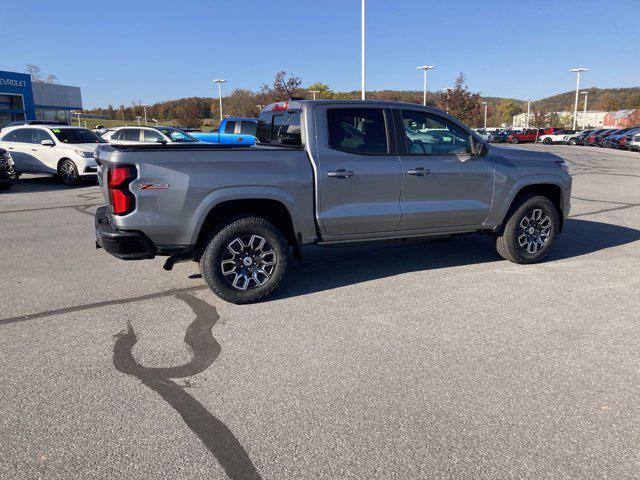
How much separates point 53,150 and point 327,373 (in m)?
13.7

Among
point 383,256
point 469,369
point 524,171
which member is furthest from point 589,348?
point 383,256

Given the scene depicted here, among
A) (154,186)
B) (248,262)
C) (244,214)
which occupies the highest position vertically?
(154,186)

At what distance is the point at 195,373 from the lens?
3531 millimetres

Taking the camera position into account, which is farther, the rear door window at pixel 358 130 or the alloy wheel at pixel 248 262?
the rear door window at pixel 358 130

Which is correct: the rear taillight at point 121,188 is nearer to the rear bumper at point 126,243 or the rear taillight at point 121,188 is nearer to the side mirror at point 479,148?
the rear bumper at point 126,243

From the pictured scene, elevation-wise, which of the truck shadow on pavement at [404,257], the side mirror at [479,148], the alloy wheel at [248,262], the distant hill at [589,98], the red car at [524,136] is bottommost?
the truck shadow on pavement at [404,257]

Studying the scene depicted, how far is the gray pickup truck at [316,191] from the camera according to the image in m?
4.50

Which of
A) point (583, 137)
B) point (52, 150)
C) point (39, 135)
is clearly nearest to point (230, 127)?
point (39, 135)

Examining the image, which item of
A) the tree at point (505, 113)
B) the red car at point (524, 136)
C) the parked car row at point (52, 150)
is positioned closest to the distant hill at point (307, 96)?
the tree at point (505, 113)

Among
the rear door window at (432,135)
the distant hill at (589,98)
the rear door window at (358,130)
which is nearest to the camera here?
the rear door window at (358,130)

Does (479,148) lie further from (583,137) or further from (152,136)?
(583,137)

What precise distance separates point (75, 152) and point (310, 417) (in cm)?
1338

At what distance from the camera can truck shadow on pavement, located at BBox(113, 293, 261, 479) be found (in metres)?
2.65

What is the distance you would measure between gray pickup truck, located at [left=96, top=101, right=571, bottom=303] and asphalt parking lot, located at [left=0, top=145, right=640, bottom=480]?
49 centimetres
